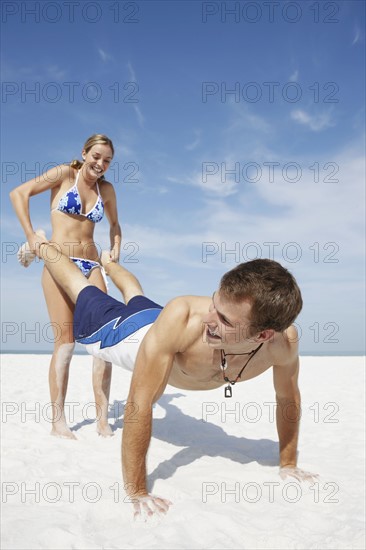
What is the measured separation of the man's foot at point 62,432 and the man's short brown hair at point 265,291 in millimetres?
2492

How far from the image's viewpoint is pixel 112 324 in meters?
3.32

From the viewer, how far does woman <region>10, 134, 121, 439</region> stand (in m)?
4.04

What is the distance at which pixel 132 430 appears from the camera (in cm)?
254

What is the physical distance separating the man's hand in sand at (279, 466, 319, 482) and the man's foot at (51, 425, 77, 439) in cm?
194

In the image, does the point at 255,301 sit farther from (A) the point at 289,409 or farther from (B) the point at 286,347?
(A) the point at 289,409

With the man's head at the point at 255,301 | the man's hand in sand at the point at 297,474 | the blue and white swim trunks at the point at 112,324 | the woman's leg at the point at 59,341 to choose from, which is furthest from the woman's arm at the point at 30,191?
the man's hand in sand at the point at 297,474

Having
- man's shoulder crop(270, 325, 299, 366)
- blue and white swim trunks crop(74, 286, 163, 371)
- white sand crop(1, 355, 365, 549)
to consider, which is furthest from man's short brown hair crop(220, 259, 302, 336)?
white sand crop(1, 355, 365, 549)

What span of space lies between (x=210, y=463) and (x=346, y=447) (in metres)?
1.38

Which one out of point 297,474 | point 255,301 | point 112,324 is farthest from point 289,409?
point 112,324

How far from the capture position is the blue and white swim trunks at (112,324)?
309 centimetres

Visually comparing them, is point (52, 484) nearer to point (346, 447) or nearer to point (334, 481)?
point (334, 481)

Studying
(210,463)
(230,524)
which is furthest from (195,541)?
(210,463)

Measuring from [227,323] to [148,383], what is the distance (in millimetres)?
607

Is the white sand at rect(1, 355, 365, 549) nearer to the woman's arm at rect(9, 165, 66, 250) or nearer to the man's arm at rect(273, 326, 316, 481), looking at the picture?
the man's arm at rect(273, 326, 316, 481)
